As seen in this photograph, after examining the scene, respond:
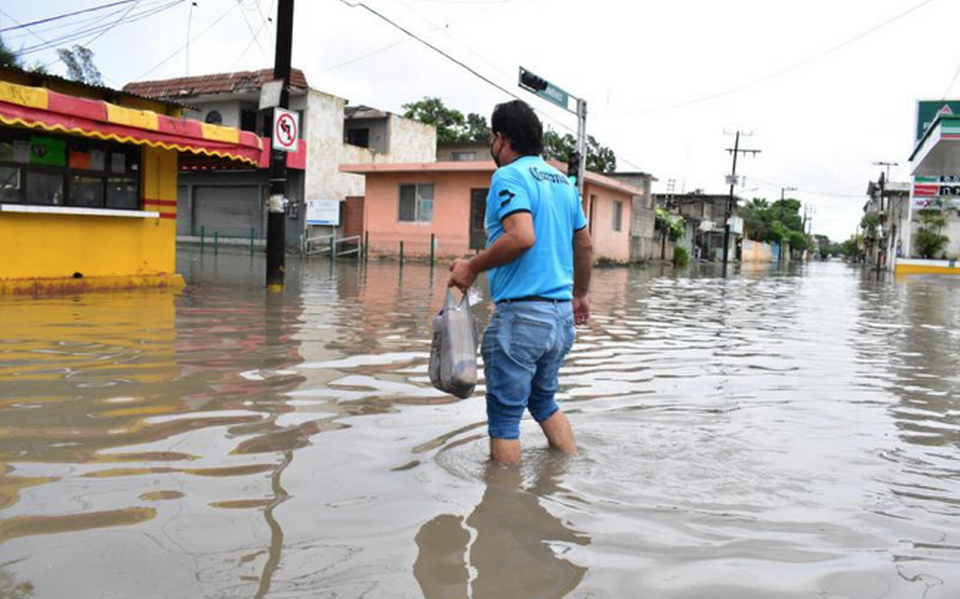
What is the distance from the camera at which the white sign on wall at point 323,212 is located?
29328 millimetres

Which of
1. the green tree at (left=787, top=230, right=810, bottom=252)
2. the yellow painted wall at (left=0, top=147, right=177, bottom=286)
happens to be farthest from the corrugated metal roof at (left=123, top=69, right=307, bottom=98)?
the green tree at (left=787, top=230, right=810, bottom=252)

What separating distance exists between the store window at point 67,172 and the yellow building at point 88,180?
1 centimetres

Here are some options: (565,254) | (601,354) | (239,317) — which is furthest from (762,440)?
(239,317)

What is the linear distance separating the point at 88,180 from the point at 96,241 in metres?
0.88

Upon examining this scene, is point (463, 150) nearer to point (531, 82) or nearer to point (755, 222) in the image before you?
point (531, 82)

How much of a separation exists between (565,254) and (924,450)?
2.39 metres

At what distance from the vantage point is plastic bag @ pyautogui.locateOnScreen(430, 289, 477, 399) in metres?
3.43

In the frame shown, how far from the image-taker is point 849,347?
8.45 meters

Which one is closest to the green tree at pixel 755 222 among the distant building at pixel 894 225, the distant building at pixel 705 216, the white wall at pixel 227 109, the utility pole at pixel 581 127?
the distant building at pixel 705 216

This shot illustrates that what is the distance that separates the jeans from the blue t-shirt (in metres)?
0.08

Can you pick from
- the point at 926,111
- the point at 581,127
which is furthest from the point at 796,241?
the point at 581,127

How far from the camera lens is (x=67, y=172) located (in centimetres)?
1070

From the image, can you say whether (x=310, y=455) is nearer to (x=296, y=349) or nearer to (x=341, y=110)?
(x=296, y=349)

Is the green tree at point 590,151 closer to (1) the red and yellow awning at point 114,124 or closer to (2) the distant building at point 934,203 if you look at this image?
(2) the distant building at point 934,203
